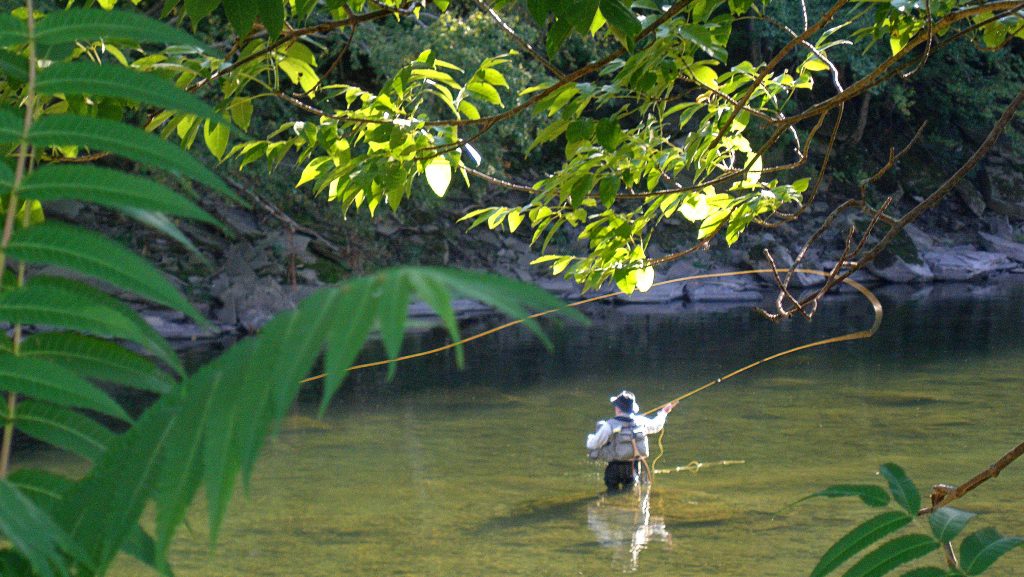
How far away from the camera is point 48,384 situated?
0.60 m

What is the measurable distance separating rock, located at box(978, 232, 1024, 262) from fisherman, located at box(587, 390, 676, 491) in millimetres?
16274

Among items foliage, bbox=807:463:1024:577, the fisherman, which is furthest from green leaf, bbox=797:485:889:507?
the fisherman

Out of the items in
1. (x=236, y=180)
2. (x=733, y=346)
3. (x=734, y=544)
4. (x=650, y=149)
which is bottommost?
(x=734, y=544)

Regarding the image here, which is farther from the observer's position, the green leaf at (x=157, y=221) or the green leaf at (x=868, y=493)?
the green leaf at (x=868, y=493)

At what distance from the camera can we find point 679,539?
7039mm

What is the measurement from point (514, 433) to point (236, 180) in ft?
20.7

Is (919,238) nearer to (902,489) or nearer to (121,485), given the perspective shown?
(902,489)

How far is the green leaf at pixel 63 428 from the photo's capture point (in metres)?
0.66

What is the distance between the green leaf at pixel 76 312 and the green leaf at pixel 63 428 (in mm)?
82

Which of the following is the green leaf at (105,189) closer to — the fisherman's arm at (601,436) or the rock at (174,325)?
the fisherman's arm at (601,436)

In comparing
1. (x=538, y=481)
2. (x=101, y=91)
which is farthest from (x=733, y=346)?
(x=101, y=91)

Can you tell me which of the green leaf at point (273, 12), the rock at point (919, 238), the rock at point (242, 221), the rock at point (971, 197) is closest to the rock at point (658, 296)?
the rock at point (919, 238)

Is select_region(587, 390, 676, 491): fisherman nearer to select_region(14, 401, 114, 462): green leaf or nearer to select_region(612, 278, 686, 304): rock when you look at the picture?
select_region(14, 401, 114, 462): green leaf

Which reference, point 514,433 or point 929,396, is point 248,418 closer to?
point 514,433
